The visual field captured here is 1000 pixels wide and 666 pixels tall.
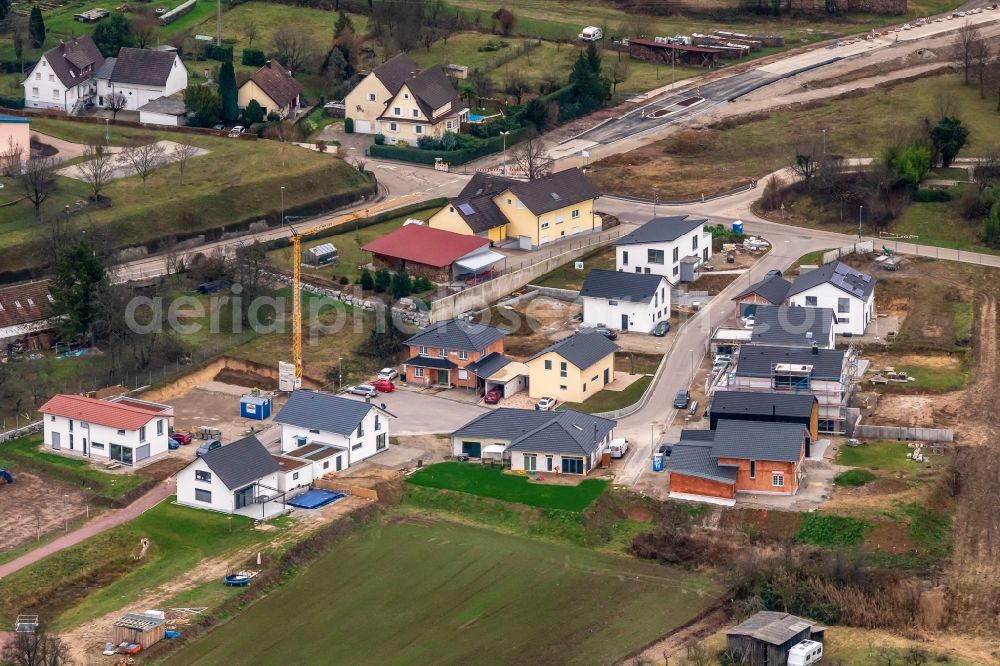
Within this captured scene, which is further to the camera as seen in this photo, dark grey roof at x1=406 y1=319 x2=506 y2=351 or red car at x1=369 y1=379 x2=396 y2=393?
dark grey roof at x1=406 y1=319 x2=506 y2=351

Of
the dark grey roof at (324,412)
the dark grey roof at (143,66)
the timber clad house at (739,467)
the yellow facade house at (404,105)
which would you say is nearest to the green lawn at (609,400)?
the timber clad house at (739,467)

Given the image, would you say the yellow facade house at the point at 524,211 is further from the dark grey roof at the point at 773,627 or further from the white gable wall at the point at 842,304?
the dark grey roof at the point at 773,627

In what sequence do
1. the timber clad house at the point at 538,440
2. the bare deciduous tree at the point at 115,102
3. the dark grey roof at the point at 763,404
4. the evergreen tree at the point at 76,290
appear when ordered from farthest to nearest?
the bare deciduous tree at the point at 115,102 → the evergreen tree at the point at 76,290 → the dark grey roof at the point at 763,404 → the timber clad house at the point at 538,440

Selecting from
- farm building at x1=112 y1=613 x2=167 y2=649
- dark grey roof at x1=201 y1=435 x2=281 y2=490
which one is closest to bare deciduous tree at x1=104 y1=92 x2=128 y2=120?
dark grey roof at x1=201 y1=435 x2=281 y2=490

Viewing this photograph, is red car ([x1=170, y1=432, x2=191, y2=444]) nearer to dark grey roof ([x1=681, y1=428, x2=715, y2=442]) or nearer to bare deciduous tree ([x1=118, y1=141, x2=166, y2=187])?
dark grey roof ([x1=681, y1=428, x2=715, y2=442])

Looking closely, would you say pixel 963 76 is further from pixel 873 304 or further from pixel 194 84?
pixel 194 84

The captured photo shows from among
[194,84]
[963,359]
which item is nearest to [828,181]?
[963,359]
